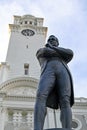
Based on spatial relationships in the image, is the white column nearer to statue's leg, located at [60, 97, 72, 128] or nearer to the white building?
the white building

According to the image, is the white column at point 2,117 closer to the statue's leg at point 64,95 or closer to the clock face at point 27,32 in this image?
the clock face at point 27,32

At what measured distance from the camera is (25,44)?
35062mm

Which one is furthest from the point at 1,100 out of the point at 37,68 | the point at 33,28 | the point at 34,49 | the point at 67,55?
the point at 67,55

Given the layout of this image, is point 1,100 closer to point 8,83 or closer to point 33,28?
point 8,83

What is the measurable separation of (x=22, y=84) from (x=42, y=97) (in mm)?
21752

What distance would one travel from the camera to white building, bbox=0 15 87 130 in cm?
2373

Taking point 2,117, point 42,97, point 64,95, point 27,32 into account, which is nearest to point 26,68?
point 27,32

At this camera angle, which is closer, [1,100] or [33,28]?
[1,100]

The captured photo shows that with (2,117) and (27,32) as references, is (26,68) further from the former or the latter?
(2,117)

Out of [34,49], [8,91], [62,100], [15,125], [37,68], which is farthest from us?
[34,49]

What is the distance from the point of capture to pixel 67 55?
645 cm

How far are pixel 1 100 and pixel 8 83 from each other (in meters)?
2.50

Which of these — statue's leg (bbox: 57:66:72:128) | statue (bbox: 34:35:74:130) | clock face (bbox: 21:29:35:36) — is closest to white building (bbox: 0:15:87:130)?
clock face (bbox: 21:29:35:36)

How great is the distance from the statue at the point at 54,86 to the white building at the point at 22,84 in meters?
16.6
